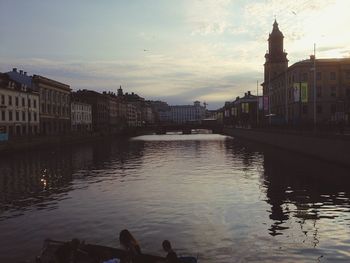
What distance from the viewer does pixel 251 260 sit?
1800cm

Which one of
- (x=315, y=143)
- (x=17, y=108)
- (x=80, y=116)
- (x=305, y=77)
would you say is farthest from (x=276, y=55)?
(x=315, y=143)

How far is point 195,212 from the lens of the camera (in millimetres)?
27266

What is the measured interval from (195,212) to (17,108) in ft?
277

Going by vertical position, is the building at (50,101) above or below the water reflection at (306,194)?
above

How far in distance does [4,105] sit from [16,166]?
40329mm

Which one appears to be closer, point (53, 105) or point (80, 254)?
point (80, 254)

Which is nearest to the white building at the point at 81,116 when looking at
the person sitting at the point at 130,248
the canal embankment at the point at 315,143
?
the canal embankment at the point at 315,143

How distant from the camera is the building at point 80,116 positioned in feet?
492

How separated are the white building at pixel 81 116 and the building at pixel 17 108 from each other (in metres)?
35.2

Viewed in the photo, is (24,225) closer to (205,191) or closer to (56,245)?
(56,245)

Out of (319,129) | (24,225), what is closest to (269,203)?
(24,225)

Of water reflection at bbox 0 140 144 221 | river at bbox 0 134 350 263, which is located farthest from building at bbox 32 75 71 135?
river at bbox 0 134 350 263

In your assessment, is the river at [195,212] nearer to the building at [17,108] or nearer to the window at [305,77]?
the building at [17,108]

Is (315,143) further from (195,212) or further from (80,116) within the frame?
(80,116)
